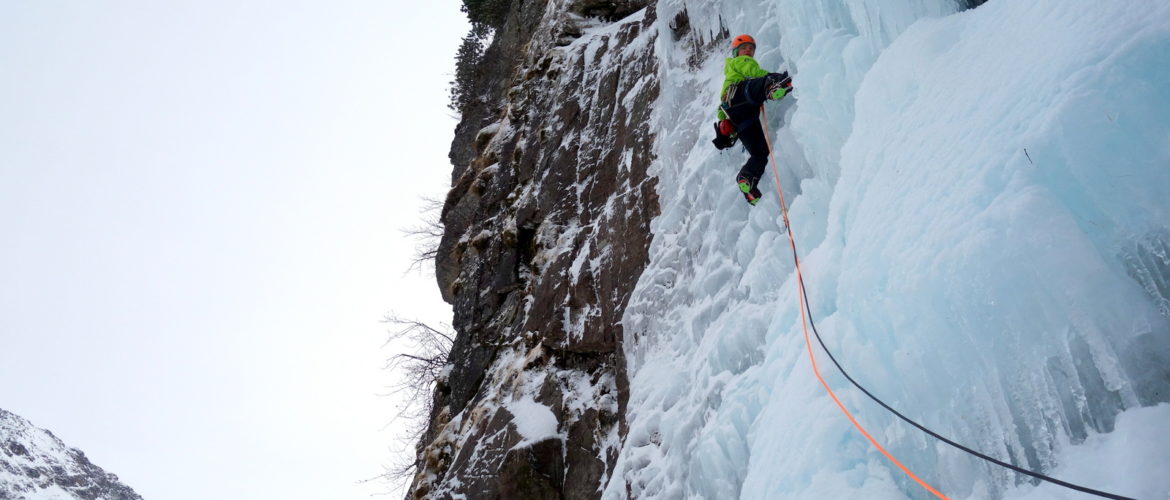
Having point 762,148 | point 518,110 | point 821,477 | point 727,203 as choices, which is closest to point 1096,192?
point 821,477

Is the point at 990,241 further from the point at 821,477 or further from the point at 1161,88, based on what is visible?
the point at 821,477

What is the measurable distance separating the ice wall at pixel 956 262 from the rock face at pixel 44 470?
4450 inches

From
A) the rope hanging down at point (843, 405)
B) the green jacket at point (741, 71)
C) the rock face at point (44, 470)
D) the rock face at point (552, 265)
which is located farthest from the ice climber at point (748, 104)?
the rock face at point (44, 470)

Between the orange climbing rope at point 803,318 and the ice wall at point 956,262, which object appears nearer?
the ice wall at point 956,262

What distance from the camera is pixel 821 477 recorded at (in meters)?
2.74

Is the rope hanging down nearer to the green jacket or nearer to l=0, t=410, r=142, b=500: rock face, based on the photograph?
the green jacket

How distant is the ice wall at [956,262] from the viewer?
6.50 feet

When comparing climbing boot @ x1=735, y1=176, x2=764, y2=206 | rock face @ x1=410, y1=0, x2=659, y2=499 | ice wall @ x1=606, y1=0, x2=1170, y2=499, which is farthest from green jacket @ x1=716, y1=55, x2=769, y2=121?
rock face @ x1=410, y1=0, x2=659, y2=499

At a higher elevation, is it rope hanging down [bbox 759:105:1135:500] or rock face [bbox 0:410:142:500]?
rock face [bbox 0:410:142:500]

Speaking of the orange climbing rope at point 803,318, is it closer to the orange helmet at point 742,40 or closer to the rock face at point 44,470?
the orange helmet at point 742,40

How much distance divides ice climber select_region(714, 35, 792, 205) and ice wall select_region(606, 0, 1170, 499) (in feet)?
0.42

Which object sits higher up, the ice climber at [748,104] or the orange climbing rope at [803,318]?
the ice climber at [748,104]

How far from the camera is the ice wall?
1981 mm

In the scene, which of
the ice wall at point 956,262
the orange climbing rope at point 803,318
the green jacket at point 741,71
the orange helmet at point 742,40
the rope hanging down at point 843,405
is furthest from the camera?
the orange helmet at point 742,40
